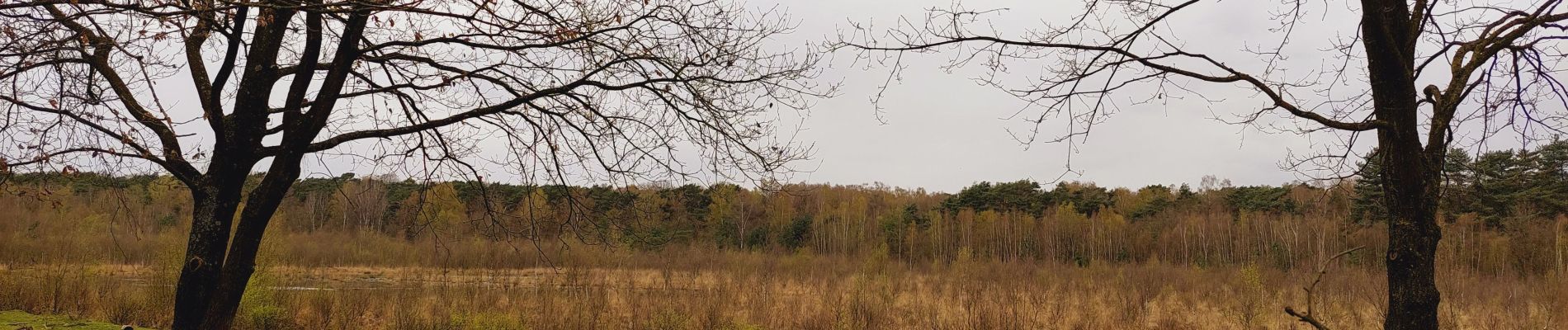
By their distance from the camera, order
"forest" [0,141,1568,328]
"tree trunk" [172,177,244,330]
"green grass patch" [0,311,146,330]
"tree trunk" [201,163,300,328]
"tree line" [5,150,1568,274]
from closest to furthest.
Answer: "tree trunk" [172,177,244,330] < "tree trunk" [201,163,300,328] < "forest" [0,141,1568,328] < "green grass patch" [0,311,146,330] < "tree line" [5,150,1568,274]

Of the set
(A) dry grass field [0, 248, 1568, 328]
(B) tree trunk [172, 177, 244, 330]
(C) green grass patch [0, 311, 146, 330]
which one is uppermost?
(B) tree trunk [172, 177, 244, 330]

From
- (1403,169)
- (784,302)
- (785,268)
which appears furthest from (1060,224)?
(1403,169)

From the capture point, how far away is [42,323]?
7.62 metres

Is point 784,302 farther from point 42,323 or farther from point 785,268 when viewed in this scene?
point 42,323

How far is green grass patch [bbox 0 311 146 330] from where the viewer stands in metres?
7.26

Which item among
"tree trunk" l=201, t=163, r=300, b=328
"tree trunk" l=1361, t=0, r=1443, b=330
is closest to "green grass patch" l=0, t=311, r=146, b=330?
"tree trunk" l=201, t=163, r=300, b=328

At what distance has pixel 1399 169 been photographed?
3816 mm

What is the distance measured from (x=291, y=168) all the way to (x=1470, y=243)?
34571 millimetres

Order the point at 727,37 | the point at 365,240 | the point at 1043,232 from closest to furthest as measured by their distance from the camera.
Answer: the point at 727,37
the point at 365,240
the point at 1043,232

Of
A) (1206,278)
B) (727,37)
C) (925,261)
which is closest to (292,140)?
(727,37)

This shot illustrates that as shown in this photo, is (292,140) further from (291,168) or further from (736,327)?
(736,327)

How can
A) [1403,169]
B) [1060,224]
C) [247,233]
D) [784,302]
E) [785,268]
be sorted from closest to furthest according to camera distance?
[1403,169]
[247,233]
[784,302]
[785,268]
[1060,224]

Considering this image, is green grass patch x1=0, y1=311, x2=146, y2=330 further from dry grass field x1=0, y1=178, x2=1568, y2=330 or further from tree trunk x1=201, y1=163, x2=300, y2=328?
→ tree trunk x1=201, y1=163, x2=300, y2=328

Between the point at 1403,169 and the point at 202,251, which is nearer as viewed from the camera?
the point at 1403,169
